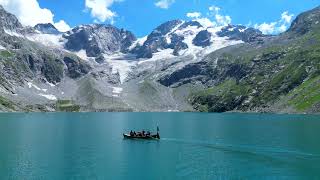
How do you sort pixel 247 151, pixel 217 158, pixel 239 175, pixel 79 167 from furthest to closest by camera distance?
pixel 247 151 → pixel 217 158 → pixel 79 167 → pixel 239 175

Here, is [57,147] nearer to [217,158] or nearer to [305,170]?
[217,158]

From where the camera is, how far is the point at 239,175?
7944 centimetres

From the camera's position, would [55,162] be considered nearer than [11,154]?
Yes

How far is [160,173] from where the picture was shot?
265 ft

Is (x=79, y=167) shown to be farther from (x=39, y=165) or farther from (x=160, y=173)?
(x=160, y=173)

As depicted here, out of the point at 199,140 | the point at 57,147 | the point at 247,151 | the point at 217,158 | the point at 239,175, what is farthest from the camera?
the point at 199,140

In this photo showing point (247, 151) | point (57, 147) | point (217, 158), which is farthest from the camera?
point (57, 147)

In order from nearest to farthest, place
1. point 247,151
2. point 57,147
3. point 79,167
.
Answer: point 79,167
point 247,151
point 57,147

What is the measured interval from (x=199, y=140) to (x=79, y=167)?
52840 millimetres

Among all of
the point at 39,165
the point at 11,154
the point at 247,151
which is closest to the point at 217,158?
the point at 247,151

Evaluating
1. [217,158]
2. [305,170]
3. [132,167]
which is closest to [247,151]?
[217,158]

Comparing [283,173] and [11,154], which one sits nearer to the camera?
[283,173]

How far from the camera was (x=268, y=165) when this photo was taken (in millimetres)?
88875

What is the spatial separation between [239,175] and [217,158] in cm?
1906
